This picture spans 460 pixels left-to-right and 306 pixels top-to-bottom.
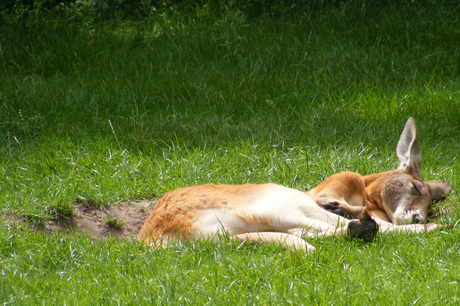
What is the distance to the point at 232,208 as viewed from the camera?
4.11 m

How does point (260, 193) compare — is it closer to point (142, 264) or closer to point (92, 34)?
point (142, 264)

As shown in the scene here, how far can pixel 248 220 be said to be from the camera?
13.3ft

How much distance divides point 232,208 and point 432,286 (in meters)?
1.61

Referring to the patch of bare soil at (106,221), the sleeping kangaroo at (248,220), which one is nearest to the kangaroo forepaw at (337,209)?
the sleeping kangaroo at (248,220)

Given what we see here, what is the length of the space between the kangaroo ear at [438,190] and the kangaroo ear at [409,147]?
10.1 inches

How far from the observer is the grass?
321 cm

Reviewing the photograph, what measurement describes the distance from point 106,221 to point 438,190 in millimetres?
3045

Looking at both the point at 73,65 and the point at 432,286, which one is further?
the point at 73,65

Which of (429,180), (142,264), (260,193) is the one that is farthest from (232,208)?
(429,180)

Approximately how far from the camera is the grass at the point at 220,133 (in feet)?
10.5

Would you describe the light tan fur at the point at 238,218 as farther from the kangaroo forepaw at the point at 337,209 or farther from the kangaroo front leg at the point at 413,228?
the kangaroo front leg at the point at 413,228

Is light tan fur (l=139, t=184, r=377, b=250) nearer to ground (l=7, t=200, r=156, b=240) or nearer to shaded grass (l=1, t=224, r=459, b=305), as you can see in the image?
shaded grass (l=1, t=224, r=459, b=305)

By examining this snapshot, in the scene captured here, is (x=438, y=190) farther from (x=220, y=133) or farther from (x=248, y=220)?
(x=220, y=133)

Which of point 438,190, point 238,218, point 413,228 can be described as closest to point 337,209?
point 413,228
